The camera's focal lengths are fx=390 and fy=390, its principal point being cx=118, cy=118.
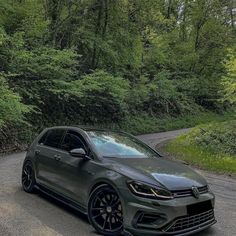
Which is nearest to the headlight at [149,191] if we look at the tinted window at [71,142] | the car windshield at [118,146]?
the car windshield at [118,146]

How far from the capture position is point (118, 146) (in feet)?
23.0

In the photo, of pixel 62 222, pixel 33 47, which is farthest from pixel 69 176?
pixel 33 47

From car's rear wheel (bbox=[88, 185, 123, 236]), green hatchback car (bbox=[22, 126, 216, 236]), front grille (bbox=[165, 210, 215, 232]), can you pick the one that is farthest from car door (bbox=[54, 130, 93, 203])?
front grille (bbox=[165, 210, 215, 232])

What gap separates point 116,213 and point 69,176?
4.42ft

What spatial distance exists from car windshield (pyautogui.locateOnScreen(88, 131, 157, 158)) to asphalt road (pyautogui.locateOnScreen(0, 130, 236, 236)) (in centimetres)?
121

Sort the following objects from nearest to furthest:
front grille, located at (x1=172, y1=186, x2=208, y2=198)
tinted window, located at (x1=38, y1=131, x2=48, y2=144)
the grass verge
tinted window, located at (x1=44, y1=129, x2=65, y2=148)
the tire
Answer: front grille, located at (x1=172, y1=186, x2=208, y2=198) < tinted window, located at (x1=44, y1=129, x2=65, y2=148) < the tire < tinted window, located at (x1=38, y1=131, x2=48, y2=144) < the grass verge

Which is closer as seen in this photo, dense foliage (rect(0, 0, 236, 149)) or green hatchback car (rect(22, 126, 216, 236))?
green hatchback car (rect(22, 126, 216, 236))

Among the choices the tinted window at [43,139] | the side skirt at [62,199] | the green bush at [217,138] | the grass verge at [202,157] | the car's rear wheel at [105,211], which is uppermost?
the tinted window at [43,139]

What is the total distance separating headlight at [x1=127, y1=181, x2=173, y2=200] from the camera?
17.7ft

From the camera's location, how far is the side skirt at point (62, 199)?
6.39m

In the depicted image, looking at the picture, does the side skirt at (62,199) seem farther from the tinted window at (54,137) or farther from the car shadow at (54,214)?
the tinted window at (54,137)

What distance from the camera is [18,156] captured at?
13.7 metres

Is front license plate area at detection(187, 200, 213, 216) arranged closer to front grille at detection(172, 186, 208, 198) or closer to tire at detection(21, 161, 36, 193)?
front grille at detection(172, 186, 208, 198)

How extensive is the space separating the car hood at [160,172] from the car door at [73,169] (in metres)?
0.57
